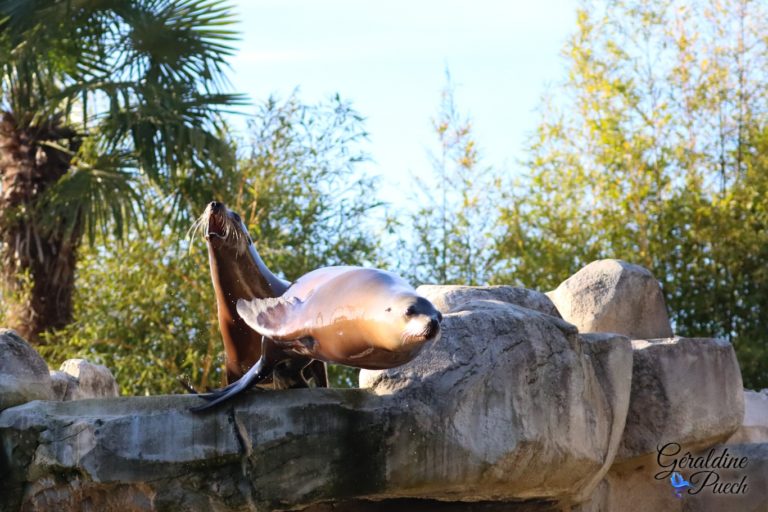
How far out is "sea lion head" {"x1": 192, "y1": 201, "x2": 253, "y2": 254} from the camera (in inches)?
162

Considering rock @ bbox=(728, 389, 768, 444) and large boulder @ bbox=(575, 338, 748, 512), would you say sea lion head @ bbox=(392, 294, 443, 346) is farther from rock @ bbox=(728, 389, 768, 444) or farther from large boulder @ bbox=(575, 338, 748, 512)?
rock @ bbox=(728, 389, 768, 444)

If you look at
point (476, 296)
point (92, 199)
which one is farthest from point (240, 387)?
point (92, 199)

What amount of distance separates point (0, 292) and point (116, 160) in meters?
1.46

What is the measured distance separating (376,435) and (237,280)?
811 millimetres

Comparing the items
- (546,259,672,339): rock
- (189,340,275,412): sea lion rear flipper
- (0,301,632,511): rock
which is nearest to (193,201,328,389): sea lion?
(189,340,275,412): sea lion rear flipper

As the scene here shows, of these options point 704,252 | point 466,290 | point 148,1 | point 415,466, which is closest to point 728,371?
point 466,290

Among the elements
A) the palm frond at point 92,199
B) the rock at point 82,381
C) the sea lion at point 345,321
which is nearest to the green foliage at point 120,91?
the palm frond at point 92,199

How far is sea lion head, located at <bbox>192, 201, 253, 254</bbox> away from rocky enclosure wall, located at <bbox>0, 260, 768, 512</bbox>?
634 millimetres

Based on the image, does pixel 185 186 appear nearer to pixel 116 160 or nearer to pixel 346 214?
pixel 116 160

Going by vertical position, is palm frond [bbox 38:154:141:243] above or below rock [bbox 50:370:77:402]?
above

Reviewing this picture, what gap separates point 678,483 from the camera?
5.23m

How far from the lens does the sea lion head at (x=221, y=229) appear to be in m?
4.12

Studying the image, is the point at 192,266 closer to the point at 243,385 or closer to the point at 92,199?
the point at 92,199

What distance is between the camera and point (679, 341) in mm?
5090
